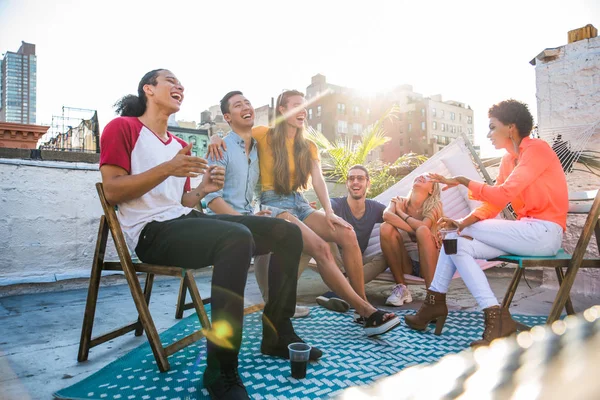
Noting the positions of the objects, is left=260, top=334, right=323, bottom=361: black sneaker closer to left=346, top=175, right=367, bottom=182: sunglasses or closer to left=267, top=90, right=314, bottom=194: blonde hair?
left=267, top=90, right=314, bottom=194: blonde hair

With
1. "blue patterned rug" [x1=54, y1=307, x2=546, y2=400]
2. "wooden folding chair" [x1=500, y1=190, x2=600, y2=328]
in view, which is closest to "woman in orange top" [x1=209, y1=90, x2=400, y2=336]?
"blue patterned rug" [x1=54, y1=307, x2=546, y2=400]

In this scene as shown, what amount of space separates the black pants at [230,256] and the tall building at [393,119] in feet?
126

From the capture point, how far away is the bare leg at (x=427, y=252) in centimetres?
291

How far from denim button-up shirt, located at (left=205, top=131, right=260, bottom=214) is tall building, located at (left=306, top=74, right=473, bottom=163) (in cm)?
3773

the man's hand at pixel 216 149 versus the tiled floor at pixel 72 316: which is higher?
the man's hand at pixel 216 149

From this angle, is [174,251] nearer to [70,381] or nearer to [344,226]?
[70,381]

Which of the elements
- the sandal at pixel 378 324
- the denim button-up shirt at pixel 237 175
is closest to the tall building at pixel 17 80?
the denim button-up shirt at pixel 237 175

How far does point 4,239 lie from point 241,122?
2.76 metres

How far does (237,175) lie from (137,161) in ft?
2.48

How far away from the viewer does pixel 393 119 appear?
40656 millimetres

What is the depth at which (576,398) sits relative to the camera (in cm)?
153

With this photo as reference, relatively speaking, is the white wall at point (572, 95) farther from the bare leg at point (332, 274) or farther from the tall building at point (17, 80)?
the tall building at point (17, 80)

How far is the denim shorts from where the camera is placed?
2.77 meters

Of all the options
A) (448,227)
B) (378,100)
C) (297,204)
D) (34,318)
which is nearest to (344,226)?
(297,204)
